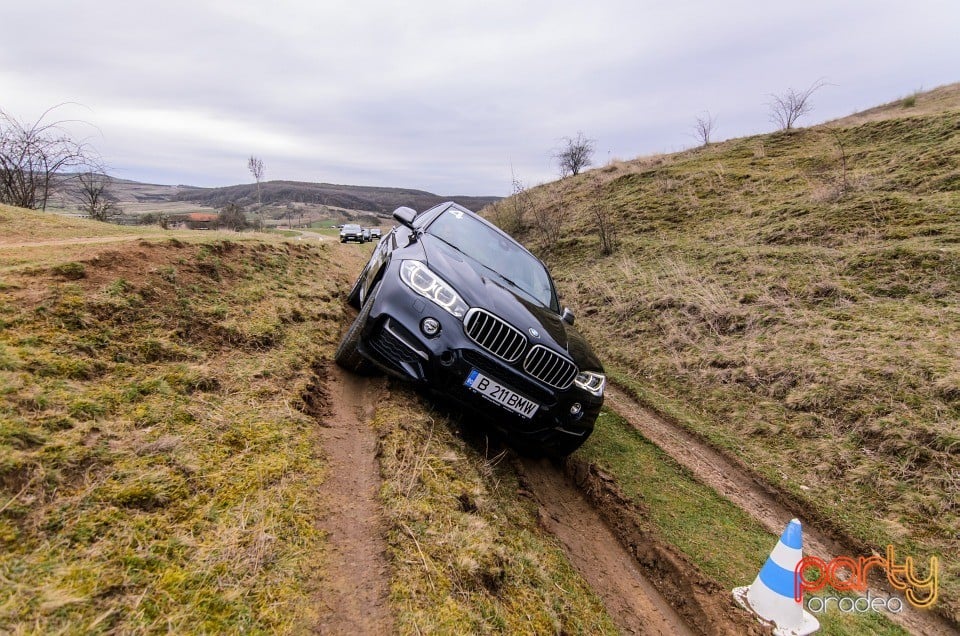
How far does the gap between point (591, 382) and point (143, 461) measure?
9.64ft

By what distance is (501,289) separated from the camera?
3527mm

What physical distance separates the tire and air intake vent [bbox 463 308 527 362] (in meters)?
0.85

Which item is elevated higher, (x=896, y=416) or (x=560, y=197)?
(x=560, y=197)

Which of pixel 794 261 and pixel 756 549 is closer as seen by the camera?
pixel 756 549

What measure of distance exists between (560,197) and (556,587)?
21.5 m

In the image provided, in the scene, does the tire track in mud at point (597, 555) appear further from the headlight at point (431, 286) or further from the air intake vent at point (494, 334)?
the headlight at point (431, 286)

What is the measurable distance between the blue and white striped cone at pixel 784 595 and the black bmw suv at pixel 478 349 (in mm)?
1417

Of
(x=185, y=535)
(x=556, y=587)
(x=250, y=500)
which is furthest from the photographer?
(x=556, y=587)

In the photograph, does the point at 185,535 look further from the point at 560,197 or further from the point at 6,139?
the point at 560,197

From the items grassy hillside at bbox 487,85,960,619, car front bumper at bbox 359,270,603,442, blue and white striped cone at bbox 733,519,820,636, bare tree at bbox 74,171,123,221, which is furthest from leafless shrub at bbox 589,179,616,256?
bare tree at bbox 74,171,123,221

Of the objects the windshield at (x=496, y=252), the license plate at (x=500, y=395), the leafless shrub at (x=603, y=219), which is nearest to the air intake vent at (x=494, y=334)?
the license plate at (x=500, y=395)

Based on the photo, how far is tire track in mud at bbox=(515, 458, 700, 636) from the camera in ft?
8.28

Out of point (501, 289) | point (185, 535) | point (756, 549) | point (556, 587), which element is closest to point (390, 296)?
point (501, 289)

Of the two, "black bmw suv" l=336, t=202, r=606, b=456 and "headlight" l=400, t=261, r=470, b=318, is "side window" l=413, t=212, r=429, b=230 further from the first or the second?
"headlight" l=400, t=261, r=470, b=318
